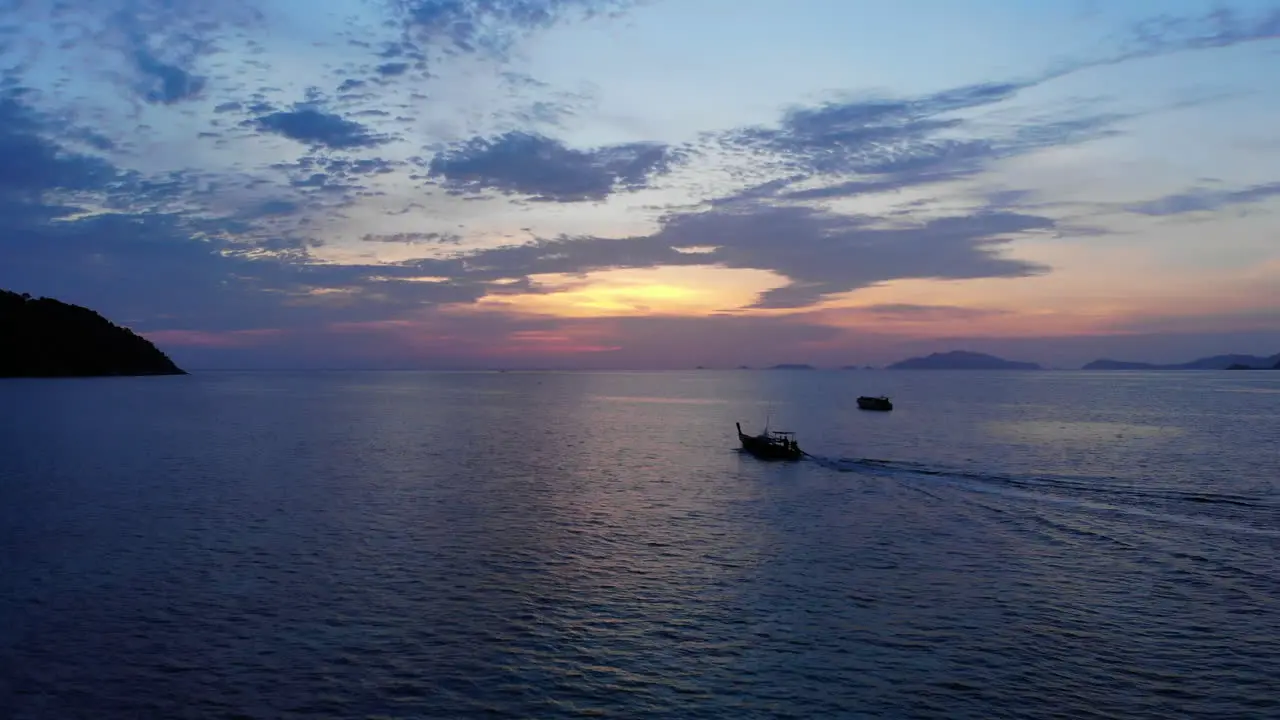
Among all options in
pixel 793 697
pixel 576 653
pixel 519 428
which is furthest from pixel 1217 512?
pixel 519 428

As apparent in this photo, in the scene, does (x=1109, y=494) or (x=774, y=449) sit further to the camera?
(x=774, y=449)

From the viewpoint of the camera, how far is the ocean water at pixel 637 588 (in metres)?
22.3

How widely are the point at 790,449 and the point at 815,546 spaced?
36.9 meters

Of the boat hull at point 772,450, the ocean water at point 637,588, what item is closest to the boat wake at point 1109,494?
the ocean water at point 637,588

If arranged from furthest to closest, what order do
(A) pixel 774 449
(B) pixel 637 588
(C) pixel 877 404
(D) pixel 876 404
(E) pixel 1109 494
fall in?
(D) pixel 876 404
(C) pixel 877 404
(A) pixel 774 449
(E) pixel 1109 494
(B) pixel 637 588

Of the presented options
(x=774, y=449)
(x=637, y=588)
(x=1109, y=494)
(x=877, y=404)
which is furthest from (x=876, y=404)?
(x=637, y=588)

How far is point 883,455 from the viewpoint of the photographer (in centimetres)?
7750

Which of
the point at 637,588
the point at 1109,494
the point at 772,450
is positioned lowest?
the point at 637,588

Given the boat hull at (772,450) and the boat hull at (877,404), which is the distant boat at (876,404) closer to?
the boat hull at (877,404)

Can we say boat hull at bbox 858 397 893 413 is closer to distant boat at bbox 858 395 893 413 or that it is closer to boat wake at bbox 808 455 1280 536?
distant boat at bbox 858 395 893 413

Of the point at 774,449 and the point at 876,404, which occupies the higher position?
the point at 876,404

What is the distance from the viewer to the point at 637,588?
1262 inches

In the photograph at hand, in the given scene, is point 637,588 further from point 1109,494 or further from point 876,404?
point 876,404

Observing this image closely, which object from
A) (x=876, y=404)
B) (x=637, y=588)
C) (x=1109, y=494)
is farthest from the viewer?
(x=876, y=404)
